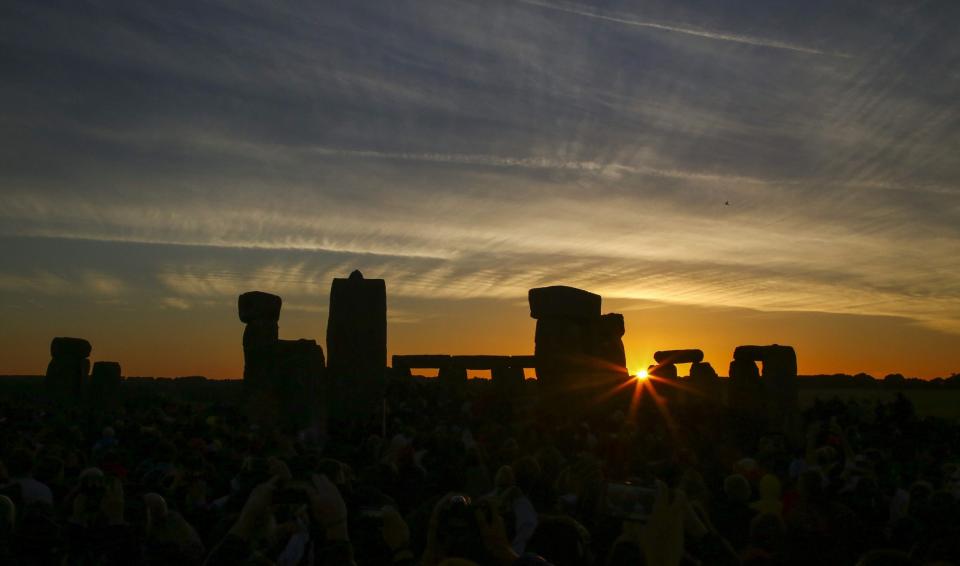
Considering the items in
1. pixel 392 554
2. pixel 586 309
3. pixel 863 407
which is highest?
pixel 586 309

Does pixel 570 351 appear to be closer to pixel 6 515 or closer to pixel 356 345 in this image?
pixel 356 345

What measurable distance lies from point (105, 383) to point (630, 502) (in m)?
29.9

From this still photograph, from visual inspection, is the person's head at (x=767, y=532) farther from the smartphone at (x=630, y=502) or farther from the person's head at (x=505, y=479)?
the person's head at (x=505, y=479)

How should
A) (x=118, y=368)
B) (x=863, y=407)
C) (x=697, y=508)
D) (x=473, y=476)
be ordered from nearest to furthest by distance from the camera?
(x=697, y=508)
(x=473, y=476)
(x=863, y=407)
(x=118, y=368)

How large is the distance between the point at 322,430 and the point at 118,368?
15.9 m

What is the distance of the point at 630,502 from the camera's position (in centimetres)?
637

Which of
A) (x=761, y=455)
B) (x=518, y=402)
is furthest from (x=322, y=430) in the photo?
(x=761, y=455)

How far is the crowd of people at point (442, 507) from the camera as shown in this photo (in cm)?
598

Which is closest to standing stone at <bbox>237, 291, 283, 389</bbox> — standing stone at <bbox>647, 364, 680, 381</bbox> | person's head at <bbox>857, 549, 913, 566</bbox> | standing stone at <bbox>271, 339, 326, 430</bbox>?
standing stone at <bbox>271, 339, 326, 430</bbox>

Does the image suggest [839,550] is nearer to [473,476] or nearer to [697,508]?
[697,508]

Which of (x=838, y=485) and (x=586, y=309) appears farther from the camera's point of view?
(x=586, y=309)

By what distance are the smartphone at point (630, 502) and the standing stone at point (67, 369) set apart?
100 feet

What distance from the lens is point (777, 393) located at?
25781mm

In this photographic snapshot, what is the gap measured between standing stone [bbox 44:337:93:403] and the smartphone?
3058 cm
